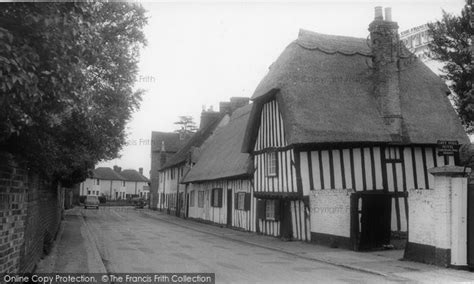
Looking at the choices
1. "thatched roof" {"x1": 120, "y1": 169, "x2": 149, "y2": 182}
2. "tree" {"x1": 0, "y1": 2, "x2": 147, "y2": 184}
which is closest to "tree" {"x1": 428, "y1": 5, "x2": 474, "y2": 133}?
"tree" {"x1": 0, "y1": 2, "x2": 147, "y2": 184}

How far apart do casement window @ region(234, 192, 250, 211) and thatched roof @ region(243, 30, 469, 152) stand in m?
3.53

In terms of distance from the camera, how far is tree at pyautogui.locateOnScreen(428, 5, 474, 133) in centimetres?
2514

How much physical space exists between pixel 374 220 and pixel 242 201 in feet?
36.2

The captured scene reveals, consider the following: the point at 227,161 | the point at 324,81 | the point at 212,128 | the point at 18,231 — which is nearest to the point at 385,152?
the point at 324,81

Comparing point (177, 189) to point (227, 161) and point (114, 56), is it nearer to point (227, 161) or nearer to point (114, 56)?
point (227, 161)

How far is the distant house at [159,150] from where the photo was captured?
5934 centimetres

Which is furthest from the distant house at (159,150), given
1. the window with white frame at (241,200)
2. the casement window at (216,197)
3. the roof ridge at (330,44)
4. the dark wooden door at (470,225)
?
the dark wooden door at (470,225)

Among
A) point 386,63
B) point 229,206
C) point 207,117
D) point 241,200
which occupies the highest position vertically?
point 207,117

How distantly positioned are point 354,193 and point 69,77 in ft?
38.2

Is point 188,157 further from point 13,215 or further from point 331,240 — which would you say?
point 13,215

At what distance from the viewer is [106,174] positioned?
316ft

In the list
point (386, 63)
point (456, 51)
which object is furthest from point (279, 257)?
point (456, 51)

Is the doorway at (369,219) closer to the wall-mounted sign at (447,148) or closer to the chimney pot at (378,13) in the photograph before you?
the wall-mounted sign at (447,148)

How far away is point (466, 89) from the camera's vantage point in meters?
25.4
